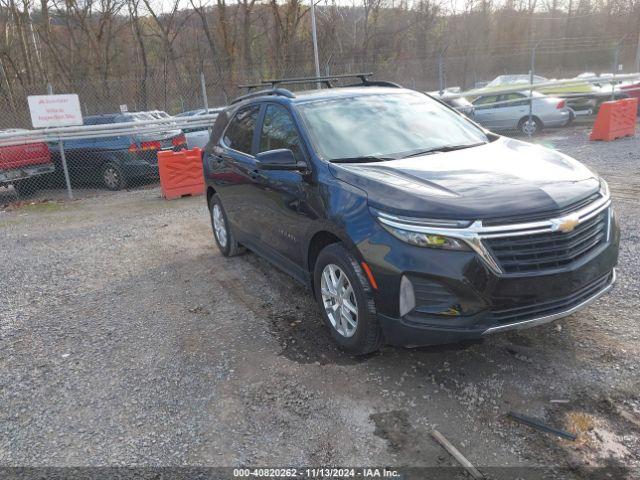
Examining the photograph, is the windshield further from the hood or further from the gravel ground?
the gravel ground

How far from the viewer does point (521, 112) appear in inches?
615

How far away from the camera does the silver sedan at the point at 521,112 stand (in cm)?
1566

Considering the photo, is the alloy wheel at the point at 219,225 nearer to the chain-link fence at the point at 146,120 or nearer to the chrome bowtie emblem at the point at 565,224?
the chrome bowtie emblem at the point at 565,224

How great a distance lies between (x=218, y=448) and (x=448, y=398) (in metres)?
1.37

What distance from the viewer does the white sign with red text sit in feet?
36.3

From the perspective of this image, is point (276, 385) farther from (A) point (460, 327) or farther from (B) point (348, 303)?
(A) point (460, 327)

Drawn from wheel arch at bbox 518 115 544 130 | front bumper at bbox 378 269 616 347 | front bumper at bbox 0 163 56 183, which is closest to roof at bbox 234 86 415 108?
front bumper at bbox 378 269 616 347

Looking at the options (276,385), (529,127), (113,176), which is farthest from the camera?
(529,127)

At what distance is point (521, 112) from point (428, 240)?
1412 centimetres

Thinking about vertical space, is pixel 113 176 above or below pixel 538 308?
below

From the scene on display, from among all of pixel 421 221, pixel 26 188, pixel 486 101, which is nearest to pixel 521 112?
pixel 486 101

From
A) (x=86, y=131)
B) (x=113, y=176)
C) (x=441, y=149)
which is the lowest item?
(x=113, y=176)

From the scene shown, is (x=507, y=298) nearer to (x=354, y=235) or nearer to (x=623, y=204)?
(x=354, y=235)

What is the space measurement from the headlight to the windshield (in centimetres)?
104
